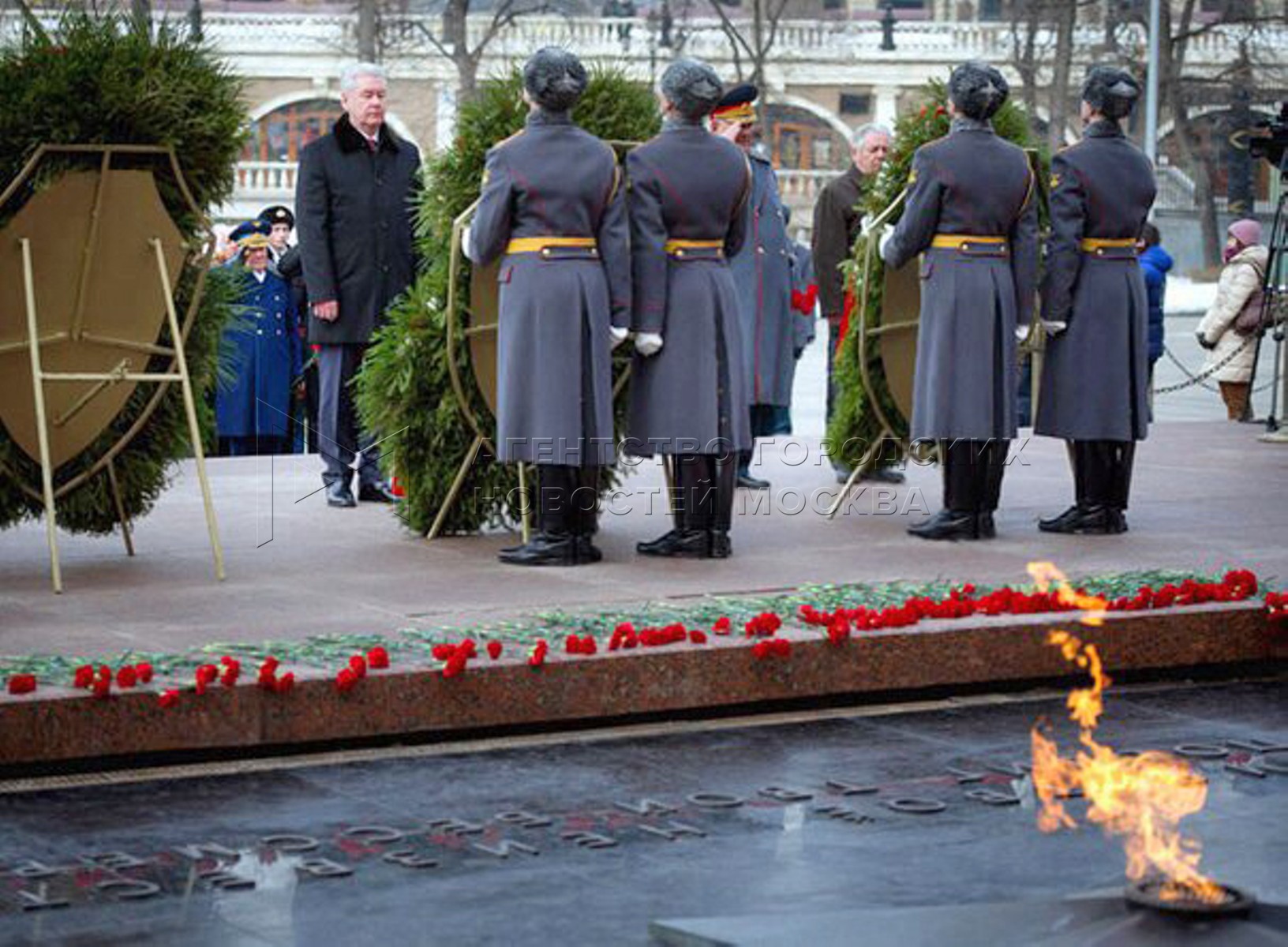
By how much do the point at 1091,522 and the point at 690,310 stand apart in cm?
209

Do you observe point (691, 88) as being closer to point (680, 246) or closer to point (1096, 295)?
point (680, 246)

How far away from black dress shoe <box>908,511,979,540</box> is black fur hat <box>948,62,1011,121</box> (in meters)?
1.60

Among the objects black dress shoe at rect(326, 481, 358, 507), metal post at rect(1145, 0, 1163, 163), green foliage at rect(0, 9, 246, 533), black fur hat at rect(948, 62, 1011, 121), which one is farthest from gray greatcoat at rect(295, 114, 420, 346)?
metal post at rect(1145, 0, 1163, 163)

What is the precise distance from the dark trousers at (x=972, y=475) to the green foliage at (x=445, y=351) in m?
1.36

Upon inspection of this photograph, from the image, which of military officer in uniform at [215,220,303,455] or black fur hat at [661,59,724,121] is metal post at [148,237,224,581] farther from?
military officer in uniform at [215,220,303,455]

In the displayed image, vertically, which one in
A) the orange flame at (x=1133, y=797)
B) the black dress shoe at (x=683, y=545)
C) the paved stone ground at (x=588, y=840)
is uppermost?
the black dress shoe at (x=683, y=545)

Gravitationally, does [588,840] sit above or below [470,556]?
below

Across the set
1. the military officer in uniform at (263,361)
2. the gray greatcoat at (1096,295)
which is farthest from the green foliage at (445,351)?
the military officer in uniform at (263,361)

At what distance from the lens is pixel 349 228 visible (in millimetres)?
11906

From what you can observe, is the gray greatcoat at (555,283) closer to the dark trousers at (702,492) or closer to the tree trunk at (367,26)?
the dark trousers at (702,492)

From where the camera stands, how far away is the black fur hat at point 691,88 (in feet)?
33.3

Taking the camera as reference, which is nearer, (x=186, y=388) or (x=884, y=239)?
(x=186, y=388)

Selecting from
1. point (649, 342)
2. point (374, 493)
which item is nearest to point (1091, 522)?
point (649, 342)

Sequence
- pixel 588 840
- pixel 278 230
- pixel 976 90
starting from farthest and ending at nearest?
1. pixel 278 230
2. pixel 976 90
3. pixel 588 840
